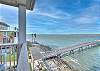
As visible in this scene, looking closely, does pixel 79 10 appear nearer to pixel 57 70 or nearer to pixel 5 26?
pixel 57 70

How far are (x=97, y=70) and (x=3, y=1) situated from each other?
548 inches

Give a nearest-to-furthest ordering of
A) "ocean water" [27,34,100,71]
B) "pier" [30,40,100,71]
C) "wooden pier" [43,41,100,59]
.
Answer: "pier" [30,40,100,71]
"ocean water" [27,34,100,71]
"wooden pier" [43,41,100,59]

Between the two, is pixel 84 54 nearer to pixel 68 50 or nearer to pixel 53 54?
pixel 68 50

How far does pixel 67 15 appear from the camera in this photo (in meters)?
39.7

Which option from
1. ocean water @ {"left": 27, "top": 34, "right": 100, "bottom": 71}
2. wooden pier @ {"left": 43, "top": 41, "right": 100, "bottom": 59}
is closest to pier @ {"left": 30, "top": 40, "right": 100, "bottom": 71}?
wooden pier @ {"left": 43, "top": 41, "right": 100, "bottom": 59}

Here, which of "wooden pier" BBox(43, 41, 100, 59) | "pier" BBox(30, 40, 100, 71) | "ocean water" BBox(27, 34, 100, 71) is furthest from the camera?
"wooden pier" BBox(43, 41, 100, 59)

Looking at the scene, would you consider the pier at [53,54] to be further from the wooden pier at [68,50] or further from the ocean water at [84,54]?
the ocean water at [84,54]

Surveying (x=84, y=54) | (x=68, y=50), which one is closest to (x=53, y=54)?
(x=68, y=50)

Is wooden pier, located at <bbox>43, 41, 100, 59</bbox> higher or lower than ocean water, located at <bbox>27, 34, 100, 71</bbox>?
higher

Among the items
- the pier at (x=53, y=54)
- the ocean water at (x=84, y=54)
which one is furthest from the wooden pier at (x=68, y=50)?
the ocean water at (x=84, y=54)

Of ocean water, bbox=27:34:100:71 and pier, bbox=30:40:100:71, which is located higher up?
pier, bbox=30:40:100:71

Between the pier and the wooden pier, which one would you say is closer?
the pier

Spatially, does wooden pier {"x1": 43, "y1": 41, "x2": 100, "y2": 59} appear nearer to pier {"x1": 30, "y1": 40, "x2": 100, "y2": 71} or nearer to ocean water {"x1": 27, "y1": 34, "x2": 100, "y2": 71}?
pier {"x1": 30, "y1": 40, "x2": 100, "y2": 71}

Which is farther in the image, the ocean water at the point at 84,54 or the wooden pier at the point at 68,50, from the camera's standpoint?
the wooden pier at the point at 68,50
